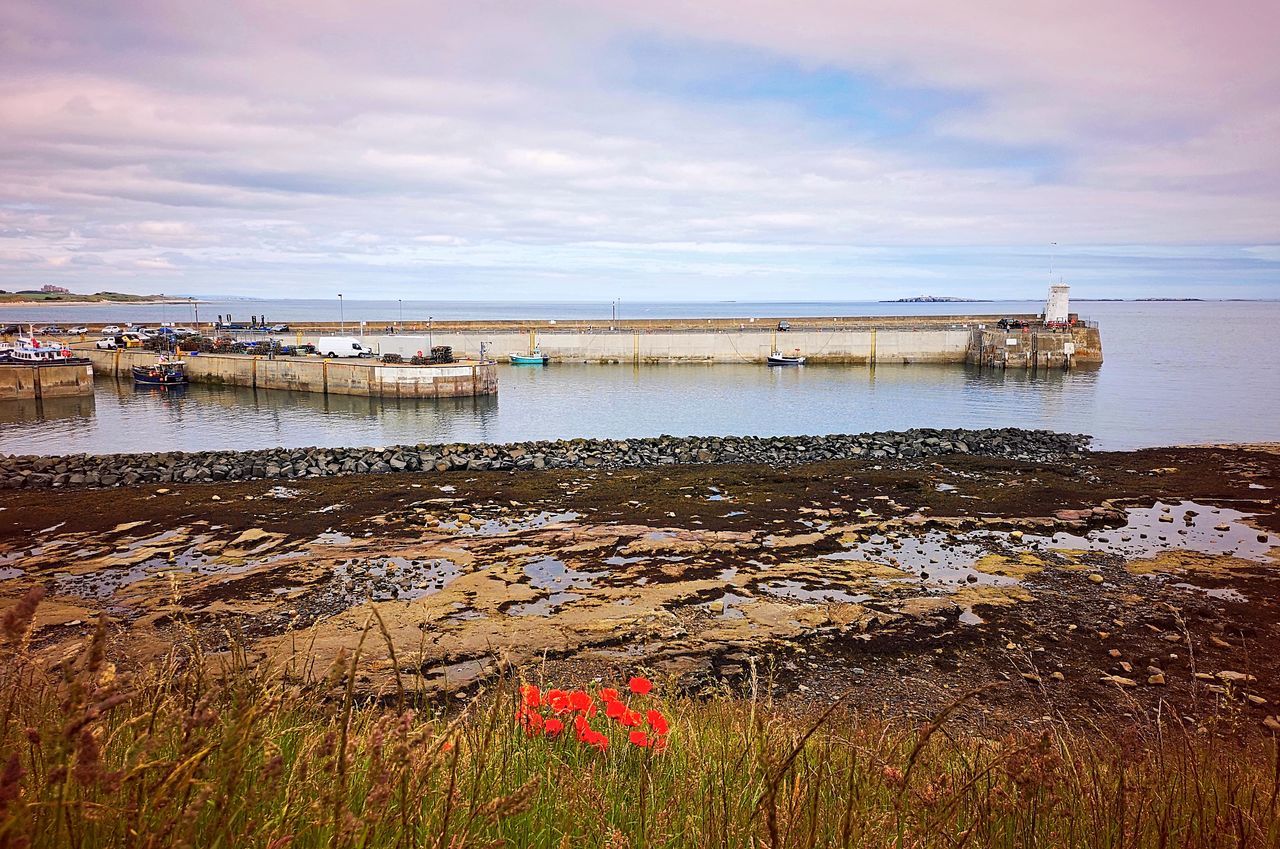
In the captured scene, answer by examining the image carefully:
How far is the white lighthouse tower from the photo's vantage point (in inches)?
2837

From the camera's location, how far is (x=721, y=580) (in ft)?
47.1

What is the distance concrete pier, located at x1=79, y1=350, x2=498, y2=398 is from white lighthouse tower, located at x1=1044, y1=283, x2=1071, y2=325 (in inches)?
2066

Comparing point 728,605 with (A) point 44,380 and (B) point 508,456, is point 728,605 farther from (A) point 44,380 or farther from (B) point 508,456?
(A) point 44,380

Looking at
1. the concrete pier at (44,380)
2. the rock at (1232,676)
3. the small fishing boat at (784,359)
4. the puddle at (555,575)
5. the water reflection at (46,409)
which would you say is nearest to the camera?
the rock at (1232,676)

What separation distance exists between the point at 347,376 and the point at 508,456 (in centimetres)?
2684

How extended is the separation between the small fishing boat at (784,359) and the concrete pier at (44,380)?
51.1m

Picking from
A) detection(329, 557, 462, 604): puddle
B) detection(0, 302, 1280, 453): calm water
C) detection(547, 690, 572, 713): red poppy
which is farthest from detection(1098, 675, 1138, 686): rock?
detection(0, 302, 1280, 453): calm water

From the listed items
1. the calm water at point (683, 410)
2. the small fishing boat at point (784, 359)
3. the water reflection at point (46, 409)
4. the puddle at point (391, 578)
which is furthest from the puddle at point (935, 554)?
the small fishing boat at point (784, 359)

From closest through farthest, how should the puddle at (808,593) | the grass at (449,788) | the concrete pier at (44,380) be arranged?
1. the grass at (449,788)
2. the puddle at (808,593)
3. the concrete pier at (44,380)

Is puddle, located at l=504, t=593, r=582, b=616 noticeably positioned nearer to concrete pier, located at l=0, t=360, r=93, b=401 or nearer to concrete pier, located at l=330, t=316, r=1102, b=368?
concrete pier, located at l=0, t=360, r=93, b=401

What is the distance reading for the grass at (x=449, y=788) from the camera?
6.39 ft

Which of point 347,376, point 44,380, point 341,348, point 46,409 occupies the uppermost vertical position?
point 341,348

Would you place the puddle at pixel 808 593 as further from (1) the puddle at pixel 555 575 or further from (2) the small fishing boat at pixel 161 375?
(2) the small fishing boat at pixel 161 375

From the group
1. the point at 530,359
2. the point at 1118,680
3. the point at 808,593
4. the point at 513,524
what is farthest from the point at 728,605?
the point at 530,359
